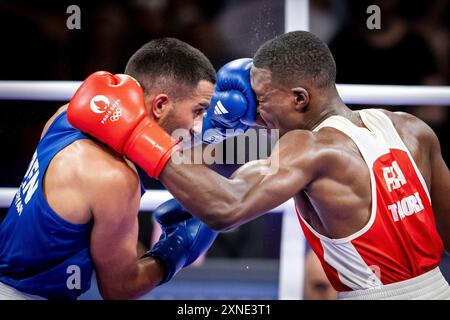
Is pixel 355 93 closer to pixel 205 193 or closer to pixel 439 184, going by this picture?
pixel 439 184

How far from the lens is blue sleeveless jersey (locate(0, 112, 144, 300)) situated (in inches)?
72.4

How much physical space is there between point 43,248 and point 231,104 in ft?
2.61

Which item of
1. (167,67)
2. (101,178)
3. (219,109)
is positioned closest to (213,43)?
(219,109)

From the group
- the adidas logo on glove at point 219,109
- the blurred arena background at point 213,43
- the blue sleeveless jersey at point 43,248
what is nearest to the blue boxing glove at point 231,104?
the adidas logo on glove at point 219,109

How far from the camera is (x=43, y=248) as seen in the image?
185cm

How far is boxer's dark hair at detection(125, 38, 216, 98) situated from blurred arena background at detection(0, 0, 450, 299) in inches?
53.6

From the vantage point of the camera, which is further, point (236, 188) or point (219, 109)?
point (219, 109)

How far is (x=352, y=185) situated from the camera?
1.85m

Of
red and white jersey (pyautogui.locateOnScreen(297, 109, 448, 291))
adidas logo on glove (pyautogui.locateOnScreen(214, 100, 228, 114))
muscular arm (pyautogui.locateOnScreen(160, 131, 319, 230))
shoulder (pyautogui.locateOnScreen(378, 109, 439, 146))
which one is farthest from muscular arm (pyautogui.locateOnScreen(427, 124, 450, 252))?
adidas logo on glove (pyautogui.locateOnScreen(214, 100, 228, 114))

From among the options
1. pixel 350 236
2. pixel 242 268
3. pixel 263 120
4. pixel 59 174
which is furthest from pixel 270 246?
pixel 59 174

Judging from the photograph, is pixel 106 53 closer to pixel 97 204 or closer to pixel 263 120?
pixel 263 120

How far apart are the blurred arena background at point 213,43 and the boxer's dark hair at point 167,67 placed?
1.36m

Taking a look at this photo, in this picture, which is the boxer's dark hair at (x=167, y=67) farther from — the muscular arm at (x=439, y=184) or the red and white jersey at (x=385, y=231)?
the muscular arm at (x=439, y=184)
